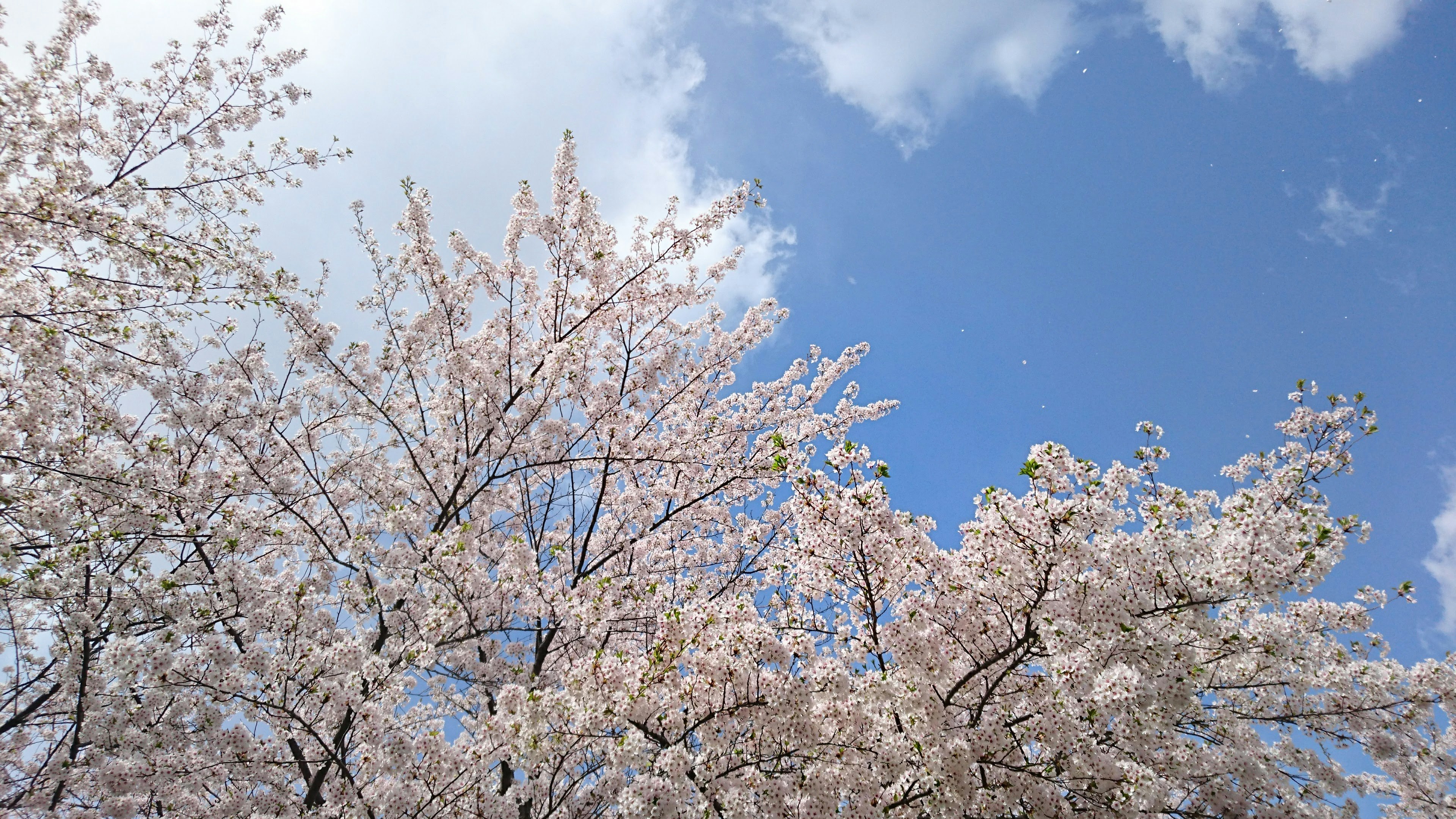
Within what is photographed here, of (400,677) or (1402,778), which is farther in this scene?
(1402,778)

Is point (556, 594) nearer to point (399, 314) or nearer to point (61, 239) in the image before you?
point (399, 314)

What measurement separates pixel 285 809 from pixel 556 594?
3.11 m

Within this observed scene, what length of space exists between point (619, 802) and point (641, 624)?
3194mm

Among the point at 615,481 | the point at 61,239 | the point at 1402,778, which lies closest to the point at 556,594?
the point at 615,481

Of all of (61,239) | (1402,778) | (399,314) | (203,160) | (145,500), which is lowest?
(1402,778)

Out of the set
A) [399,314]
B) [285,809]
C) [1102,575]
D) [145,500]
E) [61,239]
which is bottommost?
[285,809]

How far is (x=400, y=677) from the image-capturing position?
253 inches

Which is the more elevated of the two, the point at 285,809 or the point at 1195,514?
the point at 1195,514

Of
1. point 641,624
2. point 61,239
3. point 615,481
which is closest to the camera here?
point 61,239

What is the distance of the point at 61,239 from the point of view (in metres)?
6.12

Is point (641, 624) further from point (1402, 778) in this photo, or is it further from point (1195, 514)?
point (1402, 778)

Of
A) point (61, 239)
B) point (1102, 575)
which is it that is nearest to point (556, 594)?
point (1102, 575)

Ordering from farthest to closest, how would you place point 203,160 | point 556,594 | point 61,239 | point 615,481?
1. point 615,481
2. point 203,160
3. point 556,594
4. point 61,239

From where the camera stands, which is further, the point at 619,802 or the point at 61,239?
the point at 61,239
